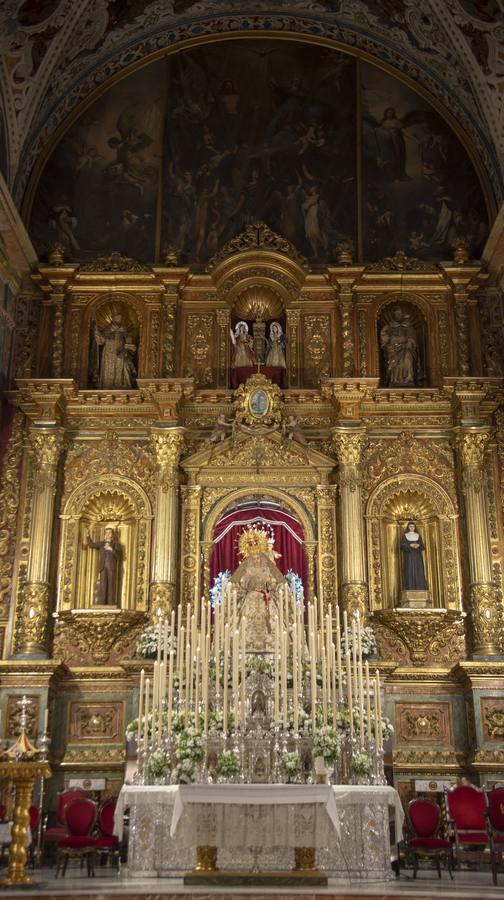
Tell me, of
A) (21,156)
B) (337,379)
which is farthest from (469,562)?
(21,156)

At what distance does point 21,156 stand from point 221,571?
7.98 meters

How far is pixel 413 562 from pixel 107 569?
4.85 meters

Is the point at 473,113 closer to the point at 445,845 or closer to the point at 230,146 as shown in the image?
the point at 230,146

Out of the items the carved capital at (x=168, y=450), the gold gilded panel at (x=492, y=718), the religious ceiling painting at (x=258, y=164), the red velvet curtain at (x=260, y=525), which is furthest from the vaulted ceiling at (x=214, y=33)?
the gold gilded panel at (x=492, y=718)

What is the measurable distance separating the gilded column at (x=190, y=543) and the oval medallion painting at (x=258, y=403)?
1.55 meters

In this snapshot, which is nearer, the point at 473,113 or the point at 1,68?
the point at 1,68

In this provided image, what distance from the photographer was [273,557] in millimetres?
16359

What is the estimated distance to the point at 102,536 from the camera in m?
17.3

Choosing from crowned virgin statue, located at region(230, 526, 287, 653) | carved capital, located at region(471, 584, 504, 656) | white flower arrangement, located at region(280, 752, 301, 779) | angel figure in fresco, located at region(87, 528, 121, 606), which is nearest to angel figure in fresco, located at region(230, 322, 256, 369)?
crowned virgin statue, located at region(230, 526, 287, 653)

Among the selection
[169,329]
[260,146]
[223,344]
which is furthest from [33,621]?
[260,146]

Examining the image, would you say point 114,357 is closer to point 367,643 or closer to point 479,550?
point 367,643

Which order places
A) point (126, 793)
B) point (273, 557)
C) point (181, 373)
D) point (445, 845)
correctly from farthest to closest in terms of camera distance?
point (181, 373)
point (273, 557)
point (445, 845)
point (126, 793)

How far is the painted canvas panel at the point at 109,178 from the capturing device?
18875 millimetres

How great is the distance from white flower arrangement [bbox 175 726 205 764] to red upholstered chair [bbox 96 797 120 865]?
2066 millimetres
